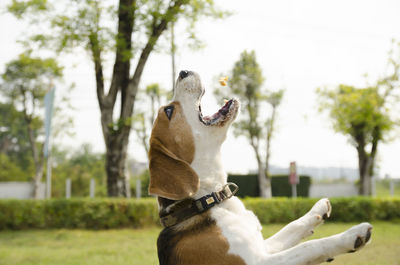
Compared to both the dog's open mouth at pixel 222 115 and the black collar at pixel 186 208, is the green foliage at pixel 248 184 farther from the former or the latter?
the black collar at pixel 186 208

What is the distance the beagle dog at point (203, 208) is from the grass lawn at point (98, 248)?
11.6 feet

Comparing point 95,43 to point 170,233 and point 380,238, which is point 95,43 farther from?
point 170,233

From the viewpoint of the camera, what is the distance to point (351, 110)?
2316 centimetres

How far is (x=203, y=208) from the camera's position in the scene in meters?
2.91

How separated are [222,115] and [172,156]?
0.64 m

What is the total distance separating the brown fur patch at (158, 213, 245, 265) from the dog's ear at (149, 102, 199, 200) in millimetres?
242

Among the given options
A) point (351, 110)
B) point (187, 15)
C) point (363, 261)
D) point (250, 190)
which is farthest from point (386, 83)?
point (363, 261)

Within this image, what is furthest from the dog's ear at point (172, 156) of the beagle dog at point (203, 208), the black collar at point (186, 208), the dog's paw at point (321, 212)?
the dog's paw at point (321, 212)

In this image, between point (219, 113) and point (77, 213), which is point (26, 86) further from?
point (219, 113)

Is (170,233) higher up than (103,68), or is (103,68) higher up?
(103,68)

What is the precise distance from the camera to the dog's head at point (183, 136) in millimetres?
2828

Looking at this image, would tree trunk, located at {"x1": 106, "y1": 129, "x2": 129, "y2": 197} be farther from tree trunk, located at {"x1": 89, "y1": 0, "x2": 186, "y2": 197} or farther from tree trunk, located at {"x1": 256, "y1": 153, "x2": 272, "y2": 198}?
tree trunk, located at {"x1": 256, "y1": 153, "x2": 272, "y2": 198}

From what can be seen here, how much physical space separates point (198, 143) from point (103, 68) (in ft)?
39.0

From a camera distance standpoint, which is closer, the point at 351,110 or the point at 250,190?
the point at 351,110
